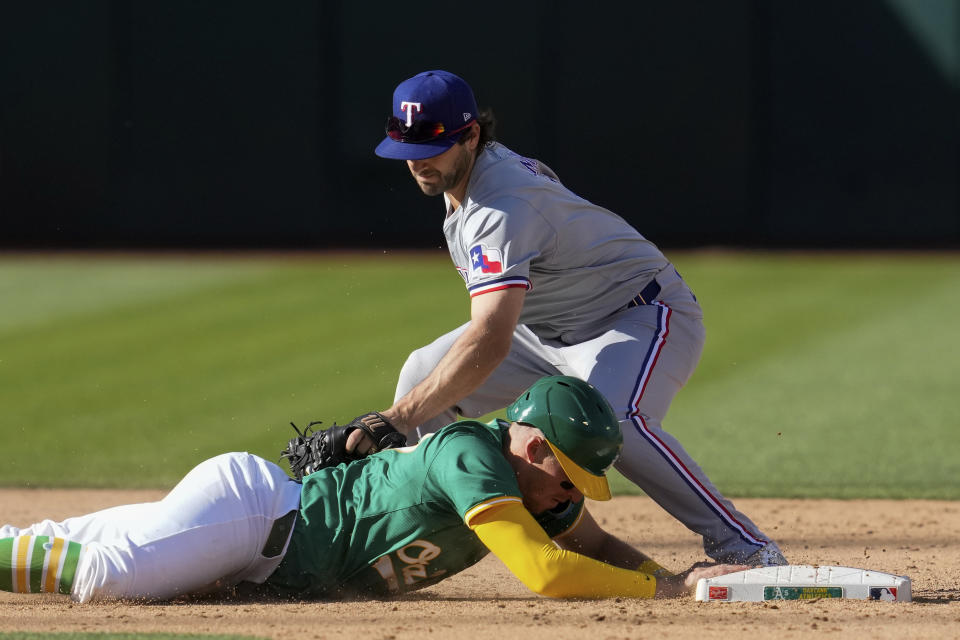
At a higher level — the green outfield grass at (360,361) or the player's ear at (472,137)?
the player's ear at (472,137)

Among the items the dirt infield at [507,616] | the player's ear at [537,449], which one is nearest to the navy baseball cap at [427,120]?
the player's ear at [537,449]

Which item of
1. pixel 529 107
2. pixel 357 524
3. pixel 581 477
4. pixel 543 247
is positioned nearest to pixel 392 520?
pixel 357 524

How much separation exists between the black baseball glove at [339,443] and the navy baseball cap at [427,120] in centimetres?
82

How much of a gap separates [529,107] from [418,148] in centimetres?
1299

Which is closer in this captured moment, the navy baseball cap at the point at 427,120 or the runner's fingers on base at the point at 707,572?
the runner's fingers on base at the point at 707,572

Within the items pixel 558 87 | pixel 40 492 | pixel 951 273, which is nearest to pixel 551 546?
pixel 40 492

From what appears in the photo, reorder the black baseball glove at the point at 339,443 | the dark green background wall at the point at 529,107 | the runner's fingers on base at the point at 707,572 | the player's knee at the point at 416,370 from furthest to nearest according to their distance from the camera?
the dark green background wall at the point at 529,107
the player's knee at the point at 416,370
the black baseball glove at the point at 339,443
the runner's fingers on base at the point at 707,572

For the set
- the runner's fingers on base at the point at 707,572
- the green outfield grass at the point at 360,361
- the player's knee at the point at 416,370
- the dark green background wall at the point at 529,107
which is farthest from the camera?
the dark green background wall at the point at 529,107

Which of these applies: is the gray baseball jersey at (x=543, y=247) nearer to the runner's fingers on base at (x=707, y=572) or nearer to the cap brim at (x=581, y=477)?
the cap brim at (x=581, y=477)

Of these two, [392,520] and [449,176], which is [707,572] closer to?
[392,520]

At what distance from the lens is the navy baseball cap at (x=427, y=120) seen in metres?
4.28

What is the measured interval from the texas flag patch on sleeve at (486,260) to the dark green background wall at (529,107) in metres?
12.7

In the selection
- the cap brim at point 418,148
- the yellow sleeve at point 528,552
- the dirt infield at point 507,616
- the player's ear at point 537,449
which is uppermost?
the cap brim at point 418,148

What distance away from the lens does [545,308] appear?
15.4 ft
